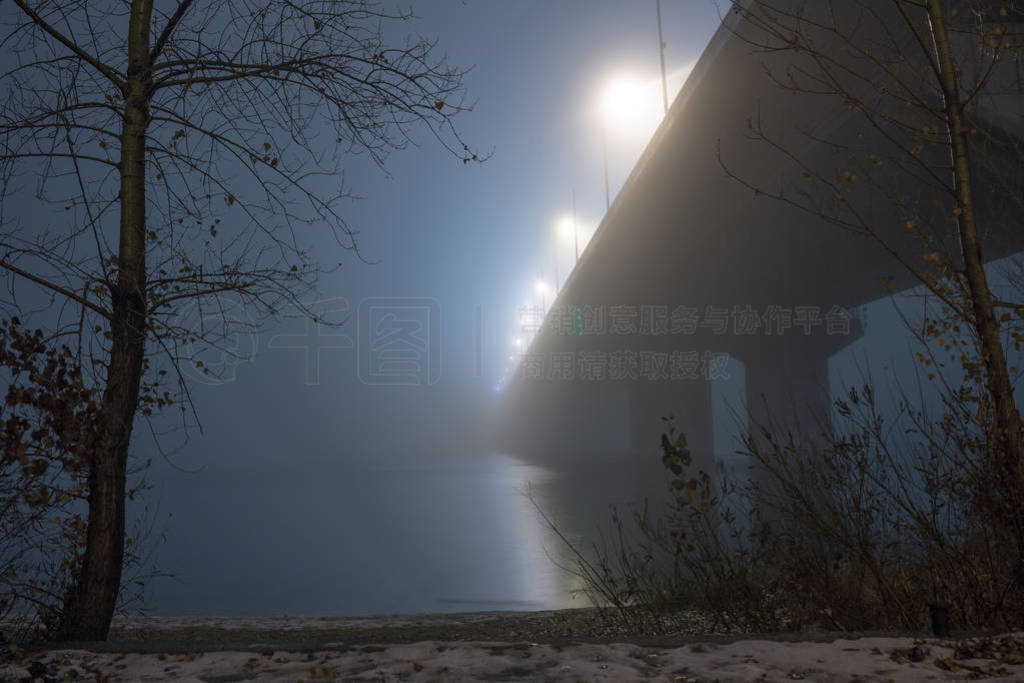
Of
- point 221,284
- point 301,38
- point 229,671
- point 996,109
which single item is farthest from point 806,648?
point 996,109

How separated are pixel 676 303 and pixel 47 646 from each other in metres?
32.4

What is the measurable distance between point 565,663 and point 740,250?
25.9 m

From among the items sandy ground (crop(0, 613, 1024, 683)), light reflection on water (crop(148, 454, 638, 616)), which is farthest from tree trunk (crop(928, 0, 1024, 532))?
light reflection on water (crop(148, 454, 638, 616))

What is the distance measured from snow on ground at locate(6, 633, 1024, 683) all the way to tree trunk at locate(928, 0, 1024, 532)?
32.7 inches

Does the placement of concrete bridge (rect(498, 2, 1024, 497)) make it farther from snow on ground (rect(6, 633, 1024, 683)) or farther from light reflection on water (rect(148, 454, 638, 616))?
light reflection on water (rect(148, 454, 638, 616))

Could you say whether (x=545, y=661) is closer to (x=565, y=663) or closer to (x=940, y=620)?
(x=565, y=663)

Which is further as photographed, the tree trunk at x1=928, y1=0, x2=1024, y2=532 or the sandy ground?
the tree trunk at x1=928, y1=0, x2=1024, y2=532

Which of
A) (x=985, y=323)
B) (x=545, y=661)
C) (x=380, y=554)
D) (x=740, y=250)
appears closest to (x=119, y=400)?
(x=545, y=661)

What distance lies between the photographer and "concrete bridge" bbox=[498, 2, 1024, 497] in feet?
43.8

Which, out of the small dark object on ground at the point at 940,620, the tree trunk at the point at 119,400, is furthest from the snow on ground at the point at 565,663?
the tree trunk at the point at 119,400

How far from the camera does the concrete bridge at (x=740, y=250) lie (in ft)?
43.8

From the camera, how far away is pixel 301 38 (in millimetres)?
4914

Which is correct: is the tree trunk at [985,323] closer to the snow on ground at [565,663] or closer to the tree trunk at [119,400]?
the snow on ground at [565,663]

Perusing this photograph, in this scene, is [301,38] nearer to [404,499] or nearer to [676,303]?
[676,303]
